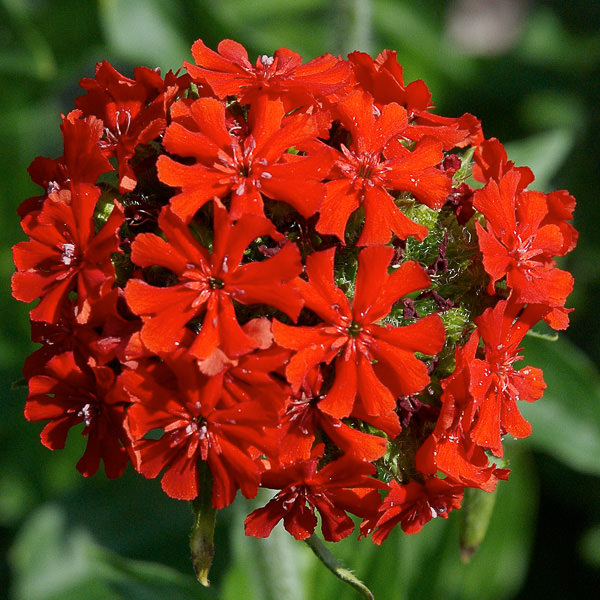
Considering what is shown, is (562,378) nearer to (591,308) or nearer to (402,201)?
(591,308)

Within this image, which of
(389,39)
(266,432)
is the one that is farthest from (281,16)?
(266,432)

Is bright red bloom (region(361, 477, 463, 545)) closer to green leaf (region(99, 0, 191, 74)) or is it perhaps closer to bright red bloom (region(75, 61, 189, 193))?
bright red bloom (region(75, 61, 189, 193))

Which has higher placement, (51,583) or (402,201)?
(402,201)

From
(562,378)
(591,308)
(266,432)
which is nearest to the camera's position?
(266,432)

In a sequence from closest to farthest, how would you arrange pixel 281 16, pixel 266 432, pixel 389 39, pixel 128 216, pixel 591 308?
pixel 266 432, pixel 128 216, pixel 591 308, pixel 389 39, pixel 281 16

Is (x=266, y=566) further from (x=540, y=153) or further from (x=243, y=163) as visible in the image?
(x=540, y=153)

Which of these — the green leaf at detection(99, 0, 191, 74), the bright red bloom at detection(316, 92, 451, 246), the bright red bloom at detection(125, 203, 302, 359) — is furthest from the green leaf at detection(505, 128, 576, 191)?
the bright red bloom at detection(125, 203, 302, 359)

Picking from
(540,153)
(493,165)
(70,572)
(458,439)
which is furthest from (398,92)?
(70,572)
